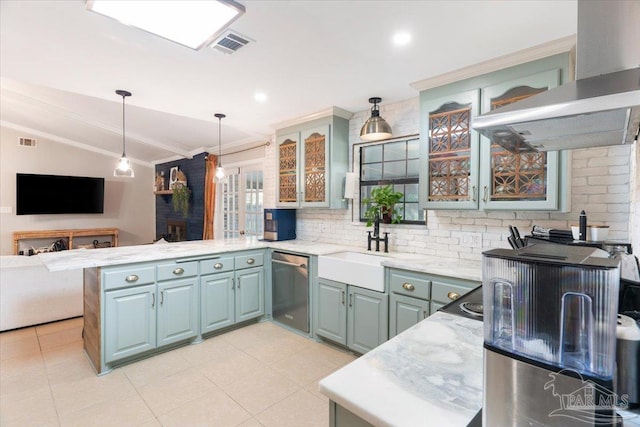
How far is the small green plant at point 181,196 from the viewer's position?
671 cm

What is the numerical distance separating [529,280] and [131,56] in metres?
2.85

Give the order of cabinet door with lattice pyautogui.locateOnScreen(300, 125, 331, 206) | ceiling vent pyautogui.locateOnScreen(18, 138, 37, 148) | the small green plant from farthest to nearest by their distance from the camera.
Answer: the small green plant < ceiling vent pyautogui.locateOnScreen(18, 138, 37, 148) < cabinet door with lattice pyautogui.locateOnScreen(300, 125, 331, 206)

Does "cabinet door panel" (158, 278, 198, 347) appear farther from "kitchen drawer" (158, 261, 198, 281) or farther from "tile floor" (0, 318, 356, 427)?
"tile floor" (0, 318, 356, 427)

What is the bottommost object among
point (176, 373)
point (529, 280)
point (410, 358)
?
point (176, 373)

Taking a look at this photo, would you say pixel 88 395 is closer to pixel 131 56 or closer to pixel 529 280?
pixel 131 56

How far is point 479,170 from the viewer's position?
2396mm

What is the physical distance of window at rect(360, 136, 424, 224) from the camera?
3232 mm

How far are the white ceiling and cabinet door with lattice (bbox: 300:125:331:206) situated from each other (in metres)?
0.28

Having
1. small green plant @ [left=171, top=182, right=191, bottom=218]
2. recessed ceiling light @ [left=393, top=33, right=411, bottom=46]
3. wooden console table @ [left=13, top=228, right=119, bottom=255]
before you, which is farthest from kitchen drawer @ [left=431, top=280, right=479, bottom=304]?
wooden console table @ [left=13, top=228, right=119, bottom=255]

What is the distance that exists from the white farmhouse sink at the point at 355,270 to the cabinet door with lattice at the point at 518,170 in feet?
3.38

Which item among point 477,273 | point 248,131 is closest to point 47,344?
point 248,131

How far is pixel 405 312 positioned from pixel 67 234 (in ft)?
24.9

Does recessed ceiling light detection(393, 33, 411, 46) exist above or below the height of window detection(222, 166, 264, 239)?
above

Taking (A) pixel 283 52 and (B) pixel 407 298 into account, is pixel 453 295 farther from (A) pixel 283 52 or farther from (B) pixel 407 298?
(A) pixel 283 52
